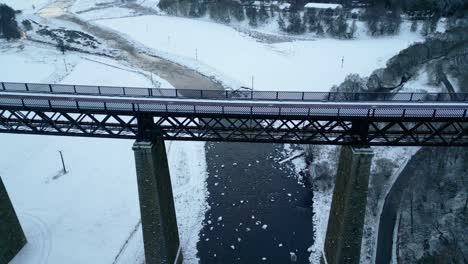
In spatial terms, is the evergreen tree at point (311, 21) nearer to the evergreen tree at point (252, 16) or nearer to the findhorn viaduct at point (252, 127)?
the evergreen tree at point (252, 16)

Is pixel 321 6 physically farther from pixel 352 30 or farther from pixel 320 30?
pixel 352 30

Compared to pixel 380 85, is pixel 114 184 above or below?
below

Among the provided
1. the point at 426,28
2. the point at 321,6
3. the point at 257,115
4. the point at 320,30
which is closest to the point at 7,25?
the point at 320,30

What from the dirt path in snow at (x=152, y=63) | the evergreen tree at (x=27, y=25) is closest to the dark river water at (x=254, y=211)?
the dirt path in snow at (x=152, y=63)

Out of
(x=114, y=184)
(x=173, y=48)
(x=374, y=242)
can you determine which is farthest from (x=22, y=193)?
(x=173, y=48)

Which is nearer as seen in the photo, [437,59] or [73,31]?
[437,59]

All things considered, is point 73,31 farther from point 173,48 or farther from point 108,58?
point 173,48

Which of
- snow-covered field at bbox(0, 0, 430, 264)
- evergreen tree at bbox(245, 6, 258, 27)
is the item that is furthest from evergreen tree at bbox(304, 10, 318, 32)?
evergreen tree at bbox(245, 6, 258, 27)
